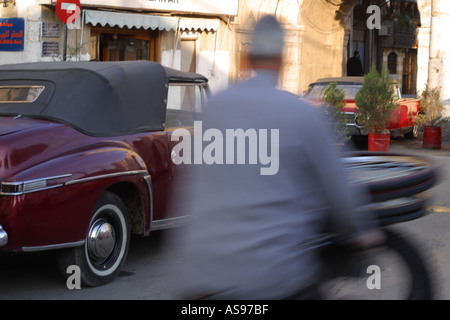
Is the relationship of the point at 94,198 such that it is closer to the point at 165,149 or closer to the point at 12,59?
the point at 165,149

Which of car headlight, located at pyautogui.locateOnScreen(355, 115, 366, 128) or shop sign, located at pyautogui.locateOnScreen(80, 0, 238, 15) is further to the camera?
shop sign, located at pyautogui.locateOnScreen(80, 0, 238, 15)

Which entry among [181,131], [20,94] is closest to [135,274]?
[181,131]

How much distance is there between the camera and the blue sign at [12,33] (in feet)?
51.6

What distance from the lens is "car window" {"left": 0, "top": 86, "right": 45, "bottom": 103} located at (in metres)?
5.79

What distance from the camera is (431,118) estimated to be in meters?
16.7

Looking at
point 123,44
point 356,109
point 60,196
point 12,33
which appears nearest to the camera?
point 60,196

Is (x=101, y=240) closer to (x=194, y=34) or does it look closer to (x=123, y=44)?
(x=123, y=44)

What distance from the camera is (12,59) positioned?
15.8m

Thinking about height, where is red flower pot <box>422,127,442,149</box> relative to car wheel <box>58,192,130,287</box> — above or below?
above

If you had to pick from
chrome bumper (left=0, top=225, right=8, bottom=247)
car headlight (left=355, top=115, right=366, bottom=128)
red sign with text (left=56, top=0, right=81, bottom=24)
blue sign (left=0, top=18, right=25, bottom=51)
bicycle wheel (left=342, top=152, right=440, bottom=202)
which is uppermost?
red sign with text (left=56, top=0, right=81, bottom=24)

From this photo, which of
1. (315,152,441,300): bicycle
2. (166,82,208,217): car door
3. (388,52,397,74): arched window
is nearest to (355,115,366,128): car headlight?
(166,82,208,217): car door

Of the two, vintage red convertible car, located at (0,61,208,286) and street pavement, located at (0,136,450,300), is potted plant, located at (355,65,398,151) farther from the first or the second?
vintage red convertible car, located at (0,61,208,286)

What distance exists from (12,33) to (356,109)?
7.57 meters

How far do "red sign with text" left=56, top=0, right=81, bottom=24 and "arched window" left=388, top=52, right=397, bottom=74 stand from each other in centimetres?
2167
